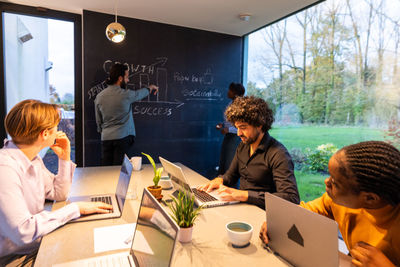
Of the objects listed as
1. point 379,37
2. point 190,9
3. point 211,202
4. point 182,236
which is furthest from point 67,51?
point 379,37

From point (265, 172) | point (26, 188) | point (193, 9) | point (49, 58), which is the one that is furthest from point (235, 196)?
point (49, 58)

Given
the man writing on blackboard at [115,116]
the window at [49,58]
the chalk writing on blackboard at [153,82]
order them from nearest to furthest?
1. the man writing on blackboard at [115,116]
2. the window at [49,58]
3. the chalk writing on blackboard at [153,82]

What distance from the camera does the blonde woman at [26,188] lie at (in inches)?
41.7

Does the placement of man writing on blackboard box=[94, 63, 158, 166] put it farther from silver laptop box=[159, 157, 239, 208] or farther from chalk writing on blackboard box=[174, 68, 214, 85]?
silver laptop box=[159, 157, 239, 208]

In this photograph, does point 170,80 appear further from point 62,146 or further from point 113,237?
point 113,237

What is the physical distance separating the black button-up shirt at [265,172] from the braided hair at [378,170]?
694 mm

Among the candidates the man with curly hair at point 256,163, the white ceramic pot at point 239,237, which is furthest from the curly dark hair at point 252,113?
the white ceramic pot at point 239,237

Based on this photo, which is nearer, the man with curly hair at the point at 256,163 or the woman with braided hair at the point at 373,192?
the woman with braided hair at the point at 373,192

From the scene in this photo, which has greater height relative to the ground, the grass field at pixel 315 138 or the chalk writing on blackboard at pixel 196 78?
the chalk writing on blackboard at pixel 196 78

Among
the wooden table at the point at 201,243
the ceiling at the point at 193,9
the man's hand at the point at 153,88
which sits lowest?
the wooden table at the point at 201,243

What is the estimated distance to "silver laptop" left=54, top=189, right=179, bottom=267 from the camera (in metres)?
0.73

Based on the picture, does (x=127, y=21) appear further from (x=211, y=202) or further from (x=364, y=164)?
(x=364, y=164)

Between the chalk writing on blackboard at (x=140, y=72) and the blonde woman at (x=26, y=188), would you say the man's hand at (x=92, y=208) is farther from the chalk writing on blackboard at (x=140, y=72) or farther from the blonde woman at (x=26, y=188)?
the chalk writing on blackboard at (x=140, y=72)

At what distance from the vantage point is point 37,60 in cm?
374
